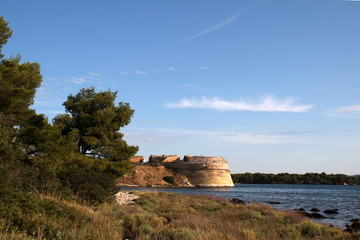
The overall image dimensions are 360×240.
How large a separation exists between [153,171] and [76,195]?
66.3 m

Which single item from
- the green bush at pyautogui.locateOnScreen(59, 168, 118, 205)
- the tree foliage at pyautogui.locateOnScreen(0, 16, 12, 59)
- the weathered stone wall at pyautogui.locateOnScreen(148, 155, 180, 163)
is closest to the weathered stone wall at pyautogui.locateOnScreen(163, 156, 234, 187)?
the weathered stone wall at pyautogui.locateOnScreen(148, 155, 180, 163)

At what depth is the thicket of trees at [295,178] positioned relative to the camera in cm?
14662

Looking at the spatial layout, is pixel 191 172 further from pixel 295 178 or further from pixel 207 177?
pixel 295 178

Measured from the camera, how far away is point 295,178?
15288 centimetres

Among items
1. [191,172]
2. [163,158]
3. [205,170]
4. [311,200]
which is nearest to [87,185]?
[311,200]

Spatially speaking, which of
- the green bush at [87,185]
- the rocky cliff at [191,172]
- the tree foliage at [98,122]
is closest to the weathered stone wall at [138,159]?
the rocky cliff at [191,172]

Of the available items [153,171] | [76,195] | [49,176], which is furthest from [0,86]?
[153,171]

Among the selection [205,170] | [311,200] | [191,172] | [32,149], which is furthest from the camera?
[191,172]

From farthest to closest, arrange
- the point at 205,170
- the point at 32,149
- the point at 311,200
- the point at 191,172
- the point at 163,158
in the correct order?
the point at 163,158 → the point at 191,172 → the point at 205,170 → the point at 311,200 → the point at 32,149

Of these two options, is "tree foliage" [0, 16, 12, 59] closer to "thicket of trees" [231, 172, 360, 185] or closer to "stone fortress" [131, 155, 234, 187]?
"stone fortress" [131, 155, 234, 187]

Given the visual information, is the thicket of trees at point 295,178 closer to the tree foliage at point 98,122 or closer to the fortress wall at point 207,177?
the fortress wall at point 207,177

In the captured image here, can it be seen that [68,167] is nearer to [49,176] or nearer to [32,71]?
[49,176]

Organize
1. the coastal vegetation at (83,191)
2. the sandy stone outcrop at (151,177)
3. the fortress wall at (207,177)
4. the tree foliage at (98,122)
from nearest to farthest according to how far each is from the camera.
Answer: the coastal vegetation at (83,191) < the tree foliage at (98,122) < the sandy stone outcrop at (151,177) < the fortress wall at (207,177)

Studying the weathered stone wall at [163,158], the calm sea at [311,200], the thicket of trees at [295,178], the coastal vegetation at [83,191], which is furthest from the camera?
the thicket of trees at [295,178]
